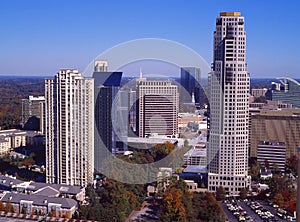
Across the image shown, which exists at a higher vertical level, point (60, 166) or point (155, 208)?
point (60, 166)

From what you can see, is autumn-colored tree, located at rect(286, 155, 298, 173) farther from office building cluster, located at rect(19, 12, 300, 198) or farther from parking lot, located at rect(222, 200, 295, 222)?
parking lot, located at rect(222, 200, 295, 222)

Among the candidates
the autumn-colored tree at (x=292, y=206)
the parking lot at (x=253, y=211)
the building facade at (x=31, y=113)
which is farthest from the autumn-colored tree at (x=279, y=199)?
the building facade at (x=31, y=113)

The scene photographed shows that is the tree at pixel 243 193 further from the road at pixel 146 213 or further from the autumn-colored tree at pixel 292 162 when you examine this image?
the autumn-colored tree at pixel 292 162

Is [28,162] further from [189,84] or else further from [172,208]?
[172,208]

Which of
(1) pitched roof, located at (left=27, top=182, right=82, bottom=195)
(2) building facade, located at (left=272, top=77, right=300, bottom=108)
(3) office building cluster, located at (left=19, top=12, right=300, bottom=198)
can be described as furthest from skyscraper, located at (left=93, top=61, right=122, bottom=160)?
(2) building facade, located at (left=272, top=77, right=300, bottom=108)

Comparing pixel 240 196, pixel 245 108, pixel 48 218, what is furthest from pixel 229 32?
pixel 48 218

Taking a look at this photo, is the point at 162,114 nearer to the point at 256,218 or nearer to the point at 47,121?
the point at 47,121
